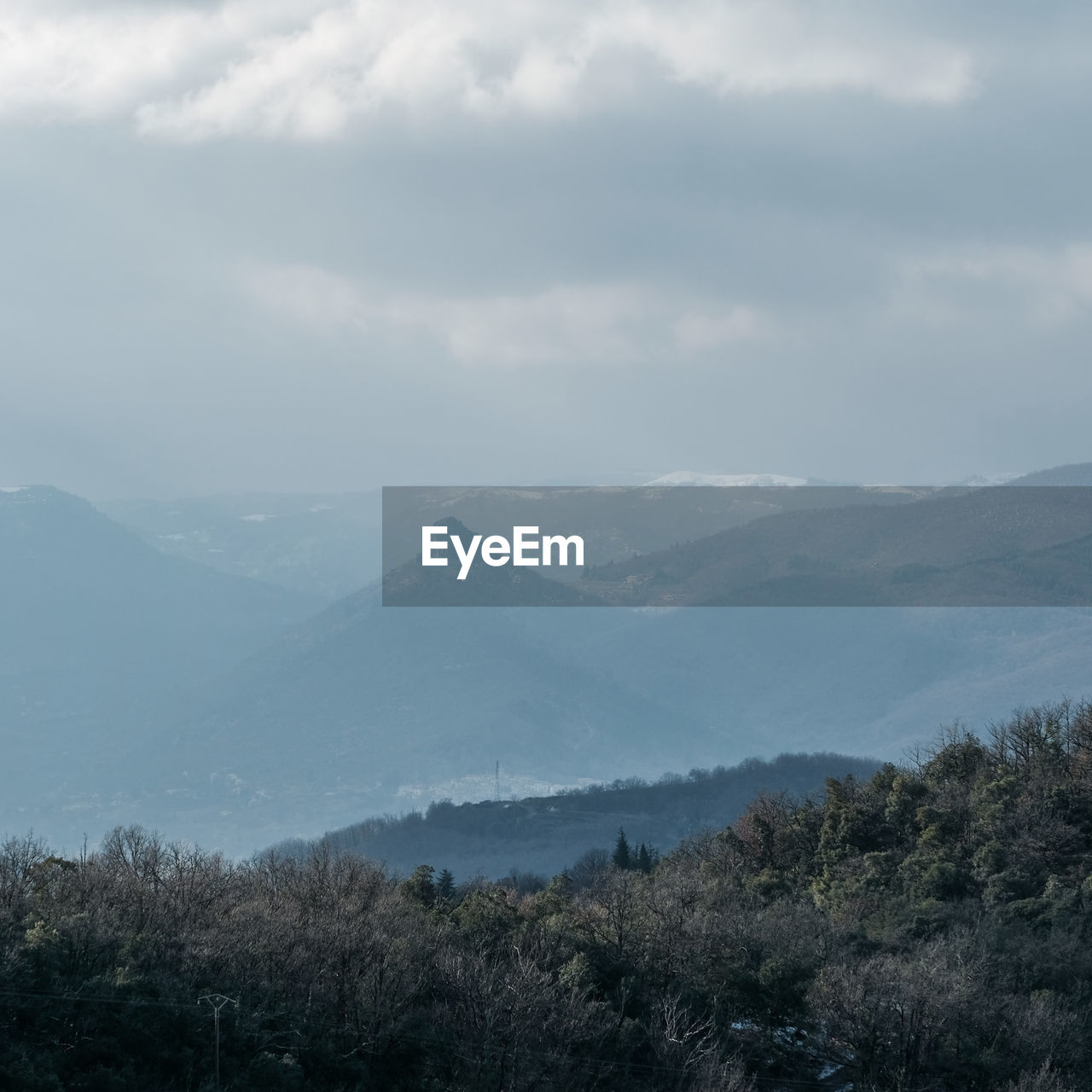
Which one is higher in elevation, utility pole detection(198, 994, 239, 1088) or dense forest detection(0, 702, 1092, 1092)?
utility pole detection(198, 994, 239, 1088)

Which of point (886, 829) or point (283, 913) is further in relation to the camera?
point (886, 829)

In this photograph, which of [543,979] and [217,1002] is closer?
[217,1002]

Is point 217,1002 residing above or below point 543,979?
above

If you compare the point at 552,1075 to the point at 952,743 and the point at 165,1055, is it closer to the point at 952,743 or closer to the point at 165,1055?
the point at 165,1055

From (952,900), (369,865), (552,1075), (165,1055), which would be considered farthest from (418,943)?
(952,900)

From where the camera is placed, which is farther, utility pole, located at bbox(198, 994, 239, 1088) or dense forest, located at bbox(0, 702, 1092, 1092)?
utility pole, located at bbox(198, 994, 239, 1088)

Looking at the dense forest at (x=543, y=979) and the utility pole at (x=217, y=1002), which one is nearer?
the dense forest at (x=543, y=979)

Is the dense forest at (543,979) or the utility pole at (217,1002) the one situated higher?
the utility pole at (217,1002)

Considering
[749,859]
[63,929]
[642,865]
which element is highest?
[63,929]
